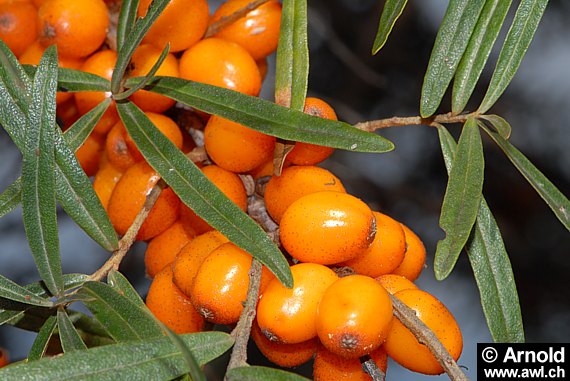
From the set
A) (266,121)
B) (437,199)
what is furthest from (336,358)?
(437,199)

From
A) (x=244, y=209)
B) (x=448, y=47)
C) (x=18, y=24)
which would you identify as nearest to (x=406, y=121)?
(x=448, y=47)

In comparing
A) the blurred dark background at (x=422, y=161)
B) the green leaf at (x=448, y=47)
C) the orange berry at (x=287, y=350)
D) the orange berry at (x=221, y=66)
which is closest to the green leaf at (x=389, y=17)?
the green leaf at (x=448, y=47)

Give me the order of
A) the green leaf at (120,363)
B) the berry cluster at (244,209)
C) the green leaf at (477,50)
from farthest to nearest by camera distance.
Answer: the green leaf at (477,50) < the berry cluster at (244,209) < the green leaf at (120,363)

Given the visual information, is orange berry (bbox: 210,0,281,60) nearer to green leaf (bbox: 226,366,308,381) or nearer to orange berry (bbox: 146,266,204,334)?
orange berry (bbox: 146,266,204,334)

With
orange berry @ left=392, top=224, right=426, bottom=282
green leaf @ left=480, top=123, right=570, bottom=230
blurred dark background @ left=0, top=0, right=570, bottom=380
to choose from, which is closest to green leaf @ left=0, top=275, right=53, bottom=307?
orange berry @ left=392, top=224, right=426, bottom=282

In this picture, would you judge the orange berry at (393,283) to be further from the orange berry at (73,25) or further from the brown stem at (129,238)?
the orange berry at (73,25)
